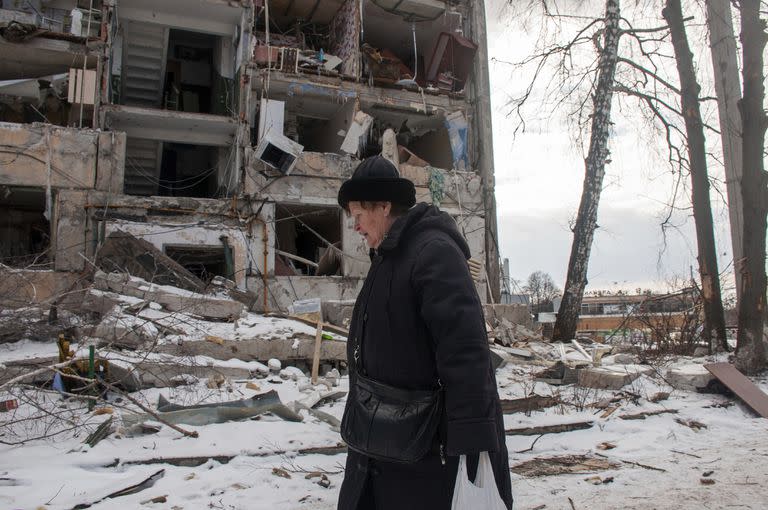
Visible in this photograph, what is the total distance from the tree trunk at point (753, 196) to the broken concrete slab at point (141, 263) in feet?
30.3

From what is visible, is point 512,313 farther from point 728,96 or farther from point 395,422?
point 395,422

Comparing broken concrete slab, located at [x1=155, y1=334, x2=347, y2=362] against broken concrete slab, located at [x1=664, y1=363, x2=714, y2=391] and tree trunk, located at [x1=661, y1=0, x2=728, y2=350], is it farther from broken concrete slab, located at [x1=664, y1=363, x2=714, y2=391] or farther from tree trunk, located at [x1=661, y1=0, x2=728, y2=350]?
tree trunk, located at [x1=661, y1=0, x2=728, y2=350]

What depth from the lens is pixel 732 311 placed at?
14.4 metres

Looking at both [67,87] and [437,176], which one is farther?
[437,176]

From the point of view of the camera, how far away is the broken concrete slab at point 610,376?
7344mm

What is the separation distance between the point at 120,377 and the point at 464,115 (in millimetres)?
16659

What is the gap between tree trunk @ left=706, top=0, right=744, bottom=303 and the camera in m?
9.92

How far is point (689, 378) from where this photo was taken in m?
7.08

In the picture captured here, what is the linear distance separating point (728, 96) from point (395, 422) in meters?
10.5

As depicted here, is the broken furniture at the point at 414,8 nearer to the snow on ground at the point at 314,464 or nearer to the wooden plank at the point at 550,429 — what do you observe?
the snow on ground at the point at 314,464

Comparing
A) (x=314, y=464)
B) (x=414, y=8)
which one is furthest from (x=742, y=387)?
(x=414, y=8)

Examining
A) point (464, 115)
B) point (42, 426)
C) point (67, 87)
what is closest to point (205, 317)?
point (42, 426)

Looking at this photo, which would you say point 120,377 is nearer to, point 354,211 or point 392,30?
point 354,211

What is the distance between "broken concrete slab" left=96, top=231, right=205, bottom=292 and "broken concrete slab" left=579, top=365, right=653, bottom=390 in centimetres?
732
